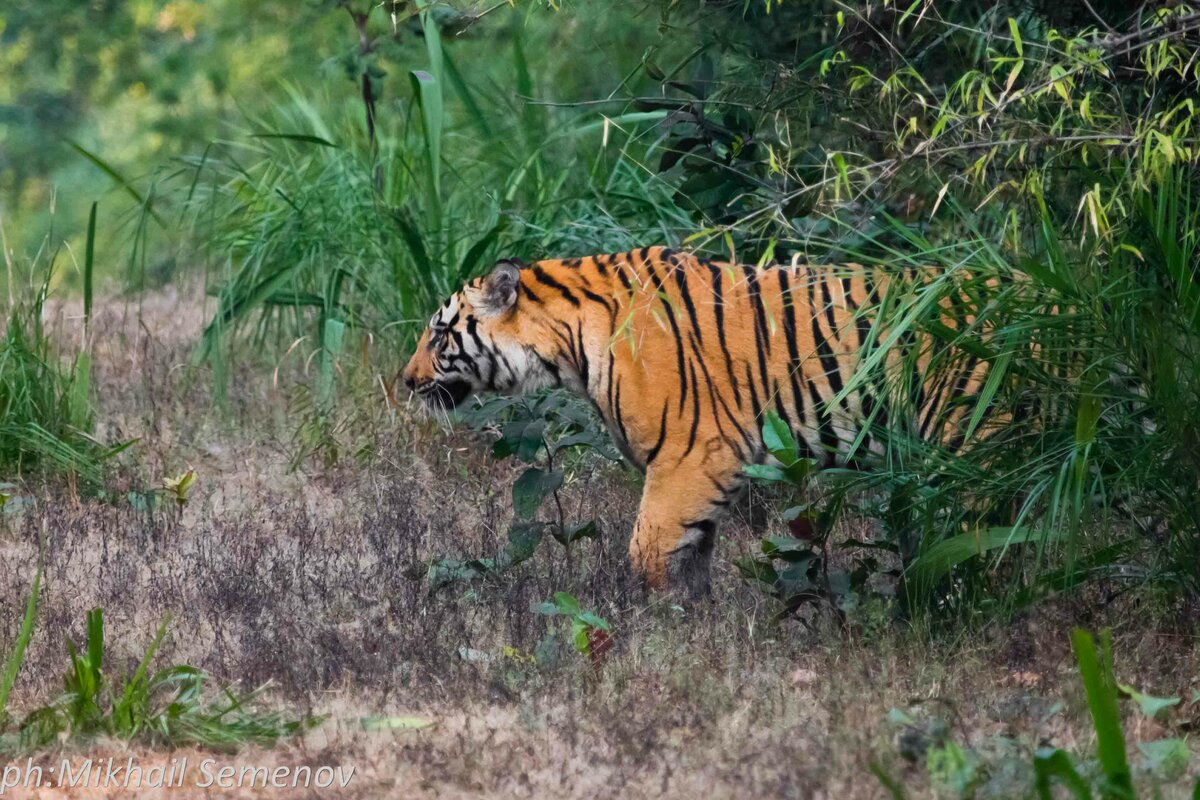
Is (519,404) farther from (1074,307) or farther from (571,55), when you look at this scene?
(571,55)

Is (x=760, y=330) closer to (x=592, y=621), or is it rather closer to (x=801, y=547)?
(x=801, y=547)

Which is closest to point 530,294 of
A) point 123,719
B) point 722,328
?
point 722,328

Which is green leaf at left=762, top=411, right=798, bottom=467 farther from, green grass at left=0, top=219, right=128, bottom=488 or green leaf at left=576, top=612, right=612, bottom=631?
green grass at left=0, top=219, right=128, bottom=488

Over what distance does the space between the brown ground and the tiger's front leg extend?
10 cm

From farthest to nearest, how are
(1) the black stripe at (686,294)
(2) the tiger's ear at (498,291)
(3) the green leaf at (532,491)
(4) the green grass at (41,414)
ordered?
(4) the green grass at (41,414) → (2) the tiger's ear at (498,291) → (1) the black stripe at (686,294) → (3) the green leaf at (532,491)

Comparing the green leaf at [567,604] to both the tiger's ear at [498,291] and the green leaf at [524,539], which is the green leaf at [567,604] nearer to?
the green leaf at [524,539]

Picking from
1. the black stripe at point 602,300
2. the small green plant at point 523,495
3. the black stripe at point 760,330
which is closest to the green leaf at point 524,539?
the small green plant at point 523,495

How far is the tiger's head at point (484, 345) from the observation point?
5.39 m

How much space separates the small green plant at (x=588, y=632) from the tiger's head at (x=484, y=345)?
1207 mm

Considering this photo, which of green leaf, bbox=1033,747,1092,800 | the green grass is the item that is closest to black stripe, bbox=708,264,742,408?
green leaf, bbox=1033,747,1092,800

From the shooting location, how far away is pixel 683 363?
516cm

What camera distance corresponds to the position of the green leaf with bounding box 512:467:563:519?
5121mm

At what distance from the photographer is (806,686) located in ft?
13.6

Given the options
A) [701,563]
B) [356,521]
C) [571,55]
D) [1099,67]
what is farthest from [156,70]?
[1099,67]
